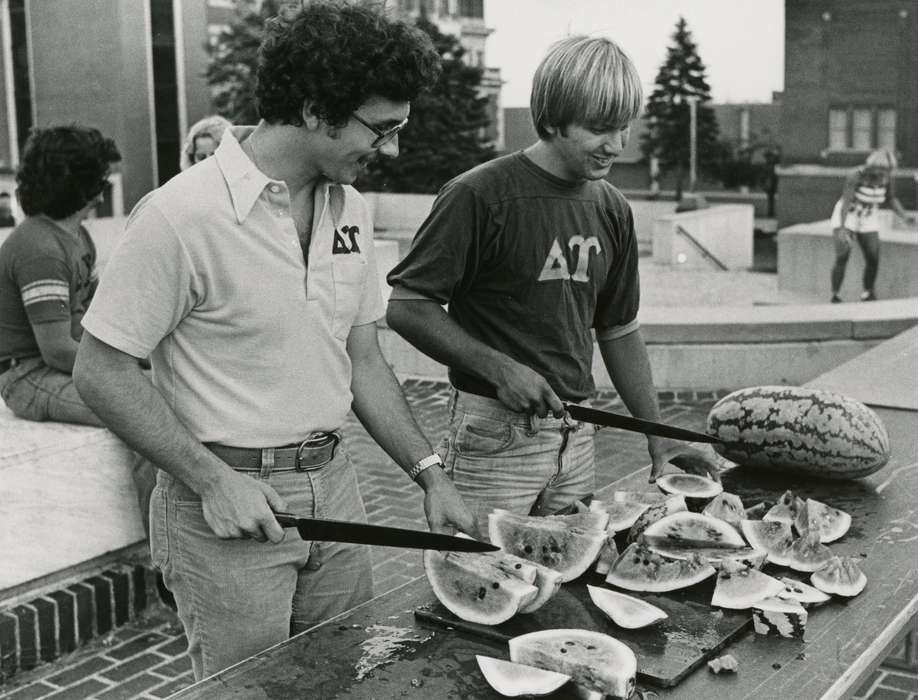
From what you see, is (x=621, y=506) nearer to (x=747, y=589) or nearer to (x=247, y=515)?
(x=747, y=589)

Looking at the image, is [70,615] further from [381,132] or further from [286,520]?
[381,132]

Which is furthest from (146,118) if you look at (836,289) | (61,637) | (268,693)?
(268,693)

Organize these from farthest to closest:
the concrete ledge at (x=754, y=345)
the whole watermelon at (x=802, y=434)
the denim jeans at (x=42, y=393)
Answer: the concrete ledge at (x=754, y=345) < the denim jeans at (x=42, y=393) < the whole watermelon at (x=802, y=434)

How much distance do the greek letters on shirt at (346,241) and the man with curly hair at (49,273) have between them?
2.52 metres

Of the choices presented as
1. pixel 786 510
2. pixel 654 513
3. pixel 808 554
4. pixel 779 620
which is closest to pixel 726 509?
pixel 786 510

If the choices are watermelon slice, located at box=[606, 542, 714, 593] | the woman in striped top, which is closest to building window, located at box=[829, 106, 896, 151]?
the woman in striped top

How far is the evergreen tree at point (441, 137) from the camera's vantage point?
3244 centimetres

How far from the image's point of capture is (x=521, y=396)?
348 cm

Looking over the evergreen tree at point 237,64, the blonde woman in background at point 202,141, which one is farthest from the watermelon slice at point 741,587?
the evergreen tree at point 237,64

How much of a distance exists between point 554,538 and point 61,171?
3146 mm

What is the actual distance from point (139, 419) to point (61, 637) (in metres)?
2.94

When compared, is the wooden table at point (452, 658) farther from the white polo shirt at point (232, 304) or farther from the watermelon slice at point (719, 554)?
the white polo shirt at point (232, 304)

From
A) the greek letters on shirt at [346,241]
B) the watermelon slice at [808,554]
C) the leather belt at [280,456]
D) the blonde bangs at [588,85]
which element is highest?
the blonde bangs at [588,85]

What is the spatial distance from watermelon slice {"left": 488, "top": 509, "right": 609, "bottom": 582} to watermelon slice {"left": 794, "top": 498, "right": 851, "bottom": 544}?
546 mm
